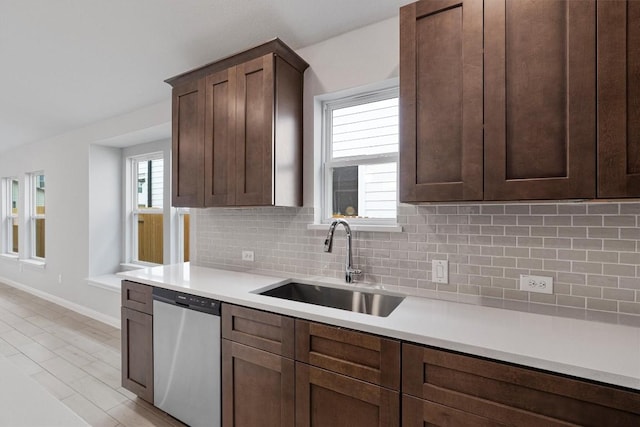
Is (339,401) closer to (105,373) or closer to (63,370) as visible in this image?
(105,373)

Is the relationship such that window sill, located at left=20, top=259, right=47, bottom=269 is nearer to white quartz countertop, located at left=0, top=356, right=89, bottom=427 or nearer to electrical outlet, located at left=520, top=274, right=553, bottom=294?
white quartz countertop, located at left=0, top=356, right=89, bottom=427

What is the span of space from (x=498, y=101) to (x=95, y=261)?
4764mm

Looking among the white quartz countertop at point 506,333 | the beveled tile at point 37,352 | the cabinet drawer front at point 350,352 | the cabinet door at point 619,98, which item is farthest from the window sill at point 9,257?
the cabinet door at point 619,98

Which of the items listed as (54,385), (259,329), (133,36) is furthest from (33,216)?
(259,329)

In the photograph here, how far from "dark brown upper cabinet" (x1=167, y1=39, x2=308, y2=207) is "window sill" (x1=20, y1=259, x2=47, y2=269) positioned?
4.23 meters

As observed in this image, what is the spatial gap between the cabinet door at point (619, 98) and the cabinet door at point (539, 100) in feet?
0.09

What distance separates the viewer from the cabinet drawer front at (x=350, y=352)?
49.2 inches

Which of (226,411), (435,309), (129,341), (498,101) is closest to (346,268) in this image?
(435,309)

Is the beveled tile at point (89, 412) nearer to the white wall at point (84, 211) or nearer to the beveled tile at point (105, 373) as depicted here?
the beveled tile at point (105, 373)

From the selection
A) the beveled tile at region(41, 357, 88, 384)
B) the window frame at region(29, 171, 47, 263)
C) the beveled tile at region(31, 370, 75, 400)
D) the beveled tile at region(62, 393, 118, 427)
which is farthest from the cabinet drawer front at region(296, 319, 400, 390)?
the window frame at region(29, 171, 47, 263)

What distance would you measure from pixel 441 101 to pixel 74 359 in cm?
376

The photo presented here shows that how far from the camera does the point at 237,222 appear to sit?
2.61m

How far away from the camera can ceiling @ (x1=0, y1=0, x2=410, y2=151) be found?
203 cm

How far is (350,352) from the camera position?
135 cm
